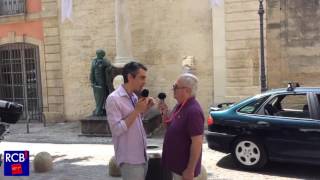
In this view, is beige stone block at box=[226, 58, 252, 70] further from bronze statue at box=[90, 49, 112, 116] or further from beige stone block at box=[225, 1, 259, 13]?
bronze statue at box=[90, 49, 112, 116]

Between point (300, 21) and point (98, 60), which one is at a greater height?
point (300, 21)

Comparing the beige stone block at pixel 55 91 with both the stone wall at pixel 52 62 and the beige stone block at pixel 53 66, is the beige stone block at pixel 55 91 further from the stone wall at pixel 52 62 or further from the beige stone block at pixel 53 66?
the beige stone block at pixel 53 66

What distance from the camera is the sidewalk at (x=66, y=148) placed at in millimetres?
8203

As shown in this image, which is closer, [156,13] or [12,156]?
[12,156]

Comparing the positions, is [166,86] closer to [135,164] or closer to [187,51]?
[187,51]

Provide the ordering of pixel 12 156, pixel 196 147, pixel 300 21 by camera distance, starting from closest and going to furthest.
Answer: pixel 196 147
pixel 12 156
pixel 300 21

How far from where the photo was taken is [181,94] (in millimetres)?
4273

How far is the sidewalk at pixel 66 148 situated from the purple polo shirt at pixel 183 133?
11.9 ft

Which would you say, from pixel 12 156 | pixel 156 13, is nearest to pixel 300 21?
pixel 156 13

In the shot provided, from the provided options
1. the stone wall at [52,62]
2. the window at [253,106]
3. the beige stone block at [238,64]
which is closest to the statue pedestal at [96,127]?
the stone wall at [52,62]

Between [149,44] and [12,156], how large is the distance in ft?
30.2

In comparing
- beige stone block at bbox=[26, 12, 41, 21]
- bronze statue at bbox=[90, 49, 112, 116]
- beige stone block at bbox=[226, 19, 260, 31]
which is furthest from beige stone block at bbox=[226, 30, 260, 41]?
beige stone block at bbox=[26, 12, 41, 21]

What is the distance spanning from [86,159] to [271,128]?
13.0 feet

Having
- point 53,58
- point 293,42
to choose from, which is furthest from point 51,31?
point 293,42
